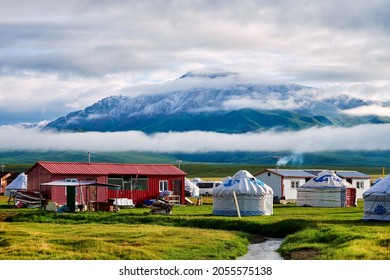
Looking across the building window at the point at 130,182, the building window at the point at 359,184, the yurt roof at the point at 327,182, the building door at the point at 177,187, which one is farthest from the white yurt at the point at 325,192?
the building window at the point at 359,184

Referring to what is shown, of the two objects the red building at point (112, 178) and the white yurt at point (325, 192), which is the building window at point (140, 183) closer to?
the red building at point (112, 178)

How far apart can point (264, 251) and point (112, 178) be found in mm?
36396

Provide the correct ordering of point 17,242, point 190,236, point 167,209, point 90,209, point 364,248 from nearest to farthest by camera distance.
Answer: point 364,248
point 17,242
point 190,236
point 167,209
point 90,209

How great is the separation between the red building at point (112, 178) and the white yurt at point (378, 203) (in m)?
24.0

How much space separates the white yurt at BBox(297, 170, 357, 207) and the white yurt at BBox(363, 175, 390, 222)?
890 inches

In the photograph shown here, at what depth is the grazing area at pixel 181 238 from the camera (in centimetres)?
3033

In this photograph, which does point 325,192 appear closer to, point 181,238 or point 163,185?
point 163,185

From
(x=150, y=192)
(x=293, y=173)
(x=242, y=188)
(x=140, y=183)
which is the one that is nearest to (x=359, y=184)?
(x=293, y=173)

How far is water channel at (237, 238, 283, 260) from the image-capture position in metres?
32.9

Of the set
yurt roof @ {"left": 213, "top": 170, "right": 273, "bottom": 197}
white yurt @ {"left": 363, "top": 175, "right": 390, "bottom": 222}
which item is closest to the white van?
yurt roof @ {"left": 213, "top": 170, "right": 273, "bottom": 197}

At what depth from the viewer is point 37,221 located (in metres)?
49.0
